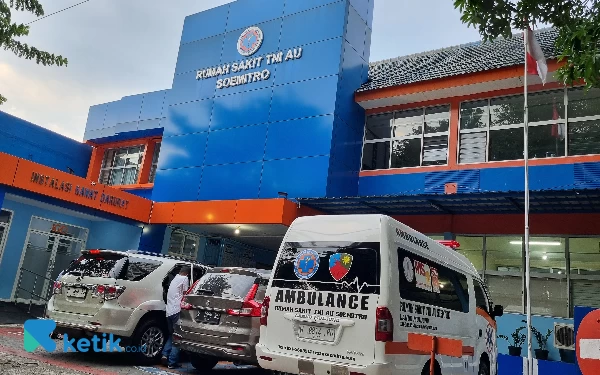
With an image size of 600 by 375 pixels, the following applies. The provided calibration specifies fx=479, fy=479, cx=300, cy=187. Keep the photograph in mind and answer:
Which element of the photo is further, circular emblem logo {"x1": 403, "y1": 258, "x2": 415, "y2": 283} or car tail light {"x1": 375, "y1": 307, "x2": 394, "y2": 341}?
circular emblem logo {"x1": 403, "y1": 258, "x2": 415, "y2": 283}

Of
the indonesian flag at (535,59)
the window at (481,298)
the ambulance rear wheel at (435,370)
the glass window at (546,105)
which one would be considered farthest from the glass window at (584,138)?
the ambulance rear wheel at (435,370)

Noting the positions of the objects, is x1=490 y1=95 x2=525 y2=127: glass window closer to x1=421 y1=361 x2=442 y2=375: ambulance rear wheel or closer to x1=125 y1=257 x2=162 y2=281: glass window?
x1=421 y1=361 x2=442 y2=375: ambulance rear wheel

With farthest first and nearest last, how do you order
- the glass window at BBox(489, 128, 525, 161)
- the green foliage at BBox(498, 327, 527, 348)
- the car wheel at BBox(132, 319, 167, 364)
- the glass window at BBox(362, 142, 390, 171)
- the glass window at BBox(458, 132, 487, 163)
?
the glass window at BBox(362, 142, 390, 171), the glass window at BBox(458, 132, 487, 163), the glass window at BBox(489, 128, 525, 161), the green foliage at BBox(498, 327, 527, 348), the car wheel at BBox(132, 319, 167, 364)

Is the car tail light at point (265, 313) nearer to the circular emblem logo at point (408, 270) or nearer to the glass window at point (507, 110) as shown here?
the circular emblem logo at point (408, 270)

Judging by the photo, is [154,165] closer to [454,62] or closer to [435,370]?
[454,62]

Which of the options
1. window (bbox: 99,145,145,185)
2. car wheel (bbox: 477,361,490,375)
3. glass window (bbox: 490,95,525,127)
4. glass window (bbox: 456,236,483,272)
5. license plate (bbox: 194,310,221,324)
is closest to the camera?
license plate (bbox: 194,310,221,324)

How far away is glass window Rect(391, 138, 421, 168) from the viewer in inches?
609

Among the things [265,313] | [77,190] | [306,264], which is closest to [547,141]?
[306,264]

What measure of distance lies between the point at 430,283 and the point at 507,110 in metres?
9.71

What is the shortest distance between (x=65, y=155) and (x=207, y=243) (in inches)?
395

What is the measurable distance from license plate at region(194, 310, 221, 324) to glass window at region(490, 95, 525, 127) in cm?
1071

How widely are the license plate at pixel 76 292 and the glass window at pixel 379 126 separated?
1112cm

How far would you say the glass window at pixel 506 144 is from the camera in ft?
45.4

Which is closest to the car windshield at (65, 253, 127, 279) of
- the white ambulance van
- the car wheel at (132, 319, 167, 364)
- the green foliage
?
the car wheel at (132, 319, 167, 364)
